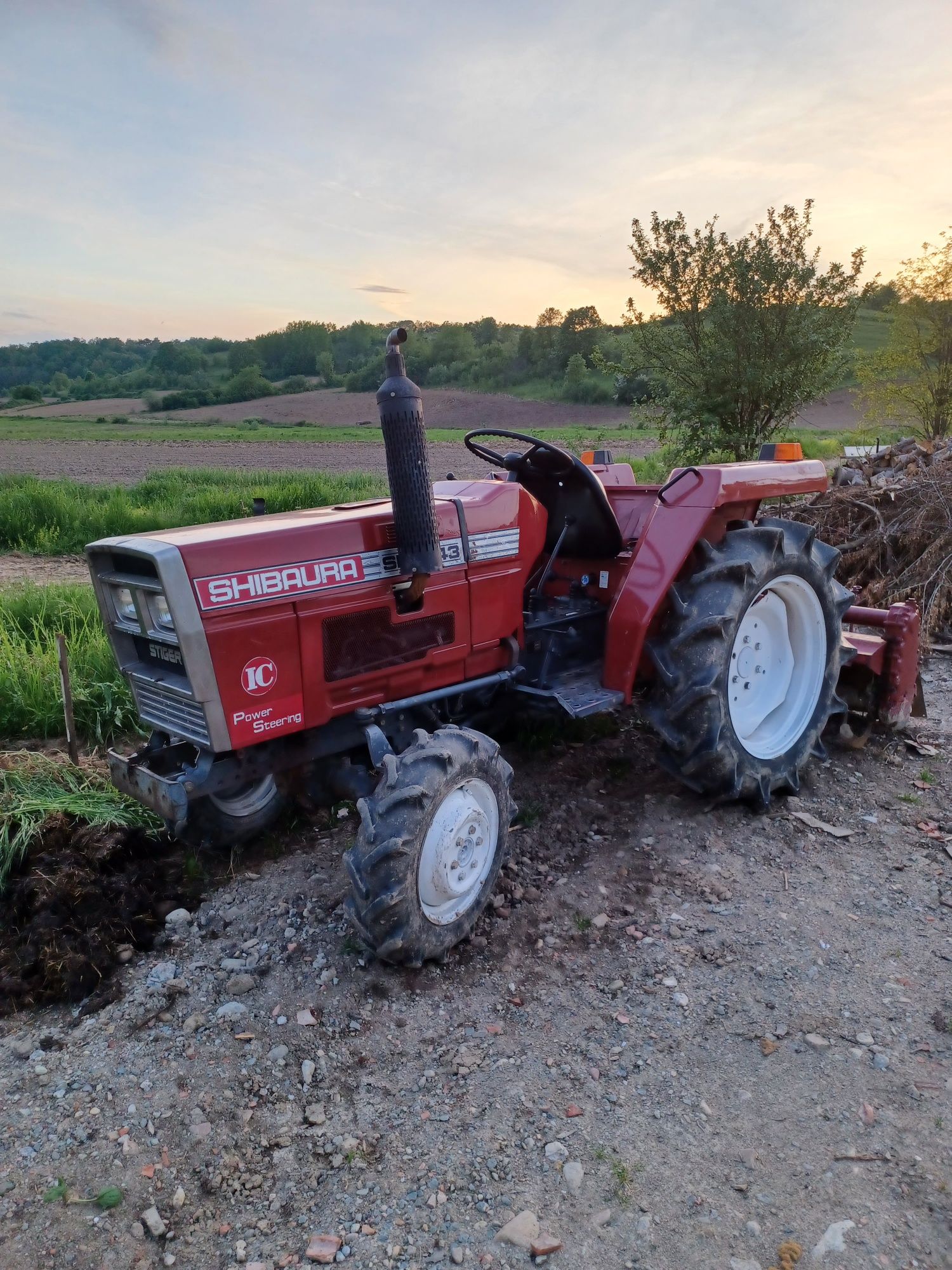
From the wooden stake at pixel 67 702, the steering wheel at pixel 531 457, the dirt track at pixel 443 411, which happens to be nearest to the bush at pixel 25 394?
the dirt track at pixel 443 411

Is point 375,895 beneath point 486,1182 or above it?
above

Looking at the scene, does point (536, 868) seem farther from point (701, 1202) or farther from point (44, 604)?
point (44, 604)

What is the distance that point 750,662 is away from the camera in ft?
13.2

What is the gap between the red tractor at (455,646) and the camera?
2744mm

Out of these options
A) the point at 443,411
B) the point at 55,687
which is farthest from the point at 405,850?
the point at 443,411

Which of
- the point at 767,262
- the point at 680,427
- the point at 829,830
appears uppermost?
the point at 767,262

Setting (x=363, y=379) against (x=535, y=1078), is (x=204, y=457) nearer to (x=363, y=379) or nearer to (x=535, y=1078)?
(x=535, y=1078)

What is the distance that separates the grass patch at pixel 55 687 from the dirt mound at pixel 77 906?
1.08 m

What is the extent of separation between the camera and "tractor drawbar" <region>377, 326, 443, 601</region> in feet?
8.98

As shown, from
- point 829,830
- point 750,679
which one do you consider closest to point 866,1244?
point 829,830

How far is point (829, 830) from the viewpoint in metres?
3.78

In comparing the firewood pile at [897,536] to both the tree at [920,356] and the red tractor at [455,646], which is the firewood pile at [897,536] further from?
the tree at [920,356]

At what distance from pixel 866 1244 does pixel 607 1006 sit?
0.94m

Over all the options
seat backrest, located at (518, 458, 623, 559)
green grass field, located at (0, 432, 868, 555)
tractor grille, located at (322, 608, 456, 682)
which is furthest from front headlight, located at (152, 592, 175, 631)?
green grass field, located at (0, 432, 868, 555)
